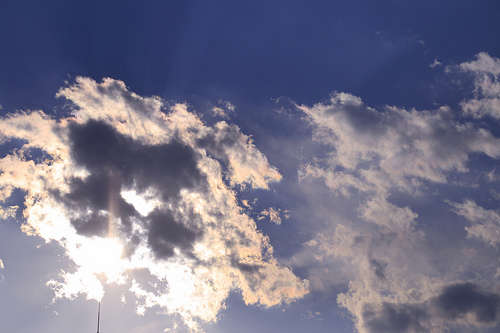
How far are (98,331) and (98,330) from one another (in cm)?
61

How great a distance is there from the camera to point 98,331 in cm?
9838

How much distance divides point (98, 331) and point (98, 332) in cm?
54

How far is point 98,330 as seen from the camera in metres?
98.1

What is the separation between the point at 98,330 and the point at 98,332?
1.15 m

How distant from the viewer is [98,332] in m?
98.6
